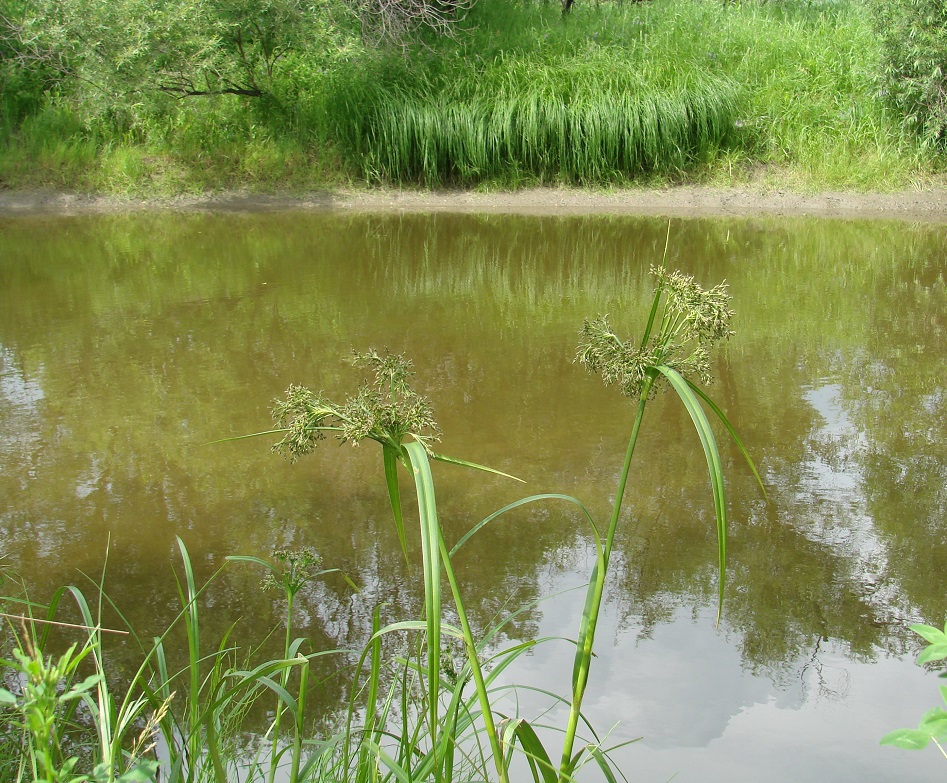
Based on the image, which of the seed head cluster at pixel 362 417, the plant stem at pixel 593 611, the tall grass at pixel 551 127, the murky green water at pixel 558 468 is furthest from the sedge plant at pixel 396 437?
the tall grass at pixel 551 127

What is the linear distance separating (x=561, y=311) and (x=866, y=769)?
12.1 ft

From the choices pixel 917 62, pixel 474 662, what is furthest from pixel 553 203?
pixel 474 662

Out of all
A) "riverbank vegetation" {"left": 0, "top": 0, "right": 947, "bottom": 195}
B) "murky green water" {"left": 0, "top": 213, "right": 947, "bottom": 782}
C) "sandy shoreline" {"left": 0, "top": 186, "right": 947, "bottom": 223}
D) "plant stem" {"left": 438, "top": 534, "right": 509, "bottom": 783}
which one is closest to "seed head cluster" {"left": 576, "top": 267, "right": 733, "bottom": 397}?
"plant stem" {"left": 438, "top": 534, "right": 509, "bottom": 783}

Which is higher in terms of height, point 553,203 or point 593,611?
point 593,611

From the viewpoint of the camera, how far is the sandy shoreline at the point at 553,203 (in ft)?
27.6

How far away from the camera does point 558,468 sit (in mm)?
3410

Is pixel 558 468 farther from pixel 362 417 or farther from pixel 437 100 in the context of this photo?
pixel 437 100

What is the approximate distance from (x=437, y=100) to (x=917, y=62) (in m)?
4.15

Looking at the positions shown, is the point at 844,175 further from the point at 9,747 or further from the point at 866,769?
the point at 9,747

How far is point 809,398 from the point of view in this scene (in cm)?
406

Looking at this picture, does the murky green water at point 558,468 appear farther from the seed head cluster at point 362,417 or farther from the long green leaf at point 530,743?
the seed head cluster at point 362,417

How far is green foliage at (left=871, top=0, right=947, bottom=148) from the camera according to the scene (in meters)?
8.37

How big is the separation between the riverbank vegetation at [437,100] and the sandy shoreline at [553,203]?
0.19m

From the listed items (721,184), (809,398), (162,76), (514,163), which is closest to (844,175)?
(721,184)
